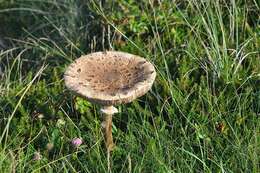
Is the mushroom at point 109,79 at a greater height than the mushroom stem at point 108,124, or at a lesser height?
greater

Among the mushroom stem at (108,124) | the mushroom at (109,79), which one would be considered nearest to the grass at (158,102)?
the mushroom stem at (108,124)

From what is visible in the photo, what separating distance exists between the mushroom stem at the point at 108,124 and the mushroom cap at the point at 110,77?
0.60ft

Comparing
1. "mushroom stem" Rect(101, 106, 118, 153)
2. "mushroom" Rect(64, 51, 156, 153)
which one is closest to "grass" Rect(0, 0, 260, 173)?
"mushroom stem" Rect(101, 106, 118, 153)

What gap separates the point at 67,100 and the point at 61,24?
Result: 3.85 ft

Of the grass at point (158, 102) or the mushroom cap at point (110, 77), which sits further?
the grass at point (158, 102)

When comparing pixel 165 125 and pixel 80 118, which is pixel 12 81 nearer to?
pixel 80 118

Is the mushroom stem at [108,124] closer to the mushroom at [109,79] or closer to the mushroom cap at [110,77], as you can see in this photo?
the mushroom at [109,79]

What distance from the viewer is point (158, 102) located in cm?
379

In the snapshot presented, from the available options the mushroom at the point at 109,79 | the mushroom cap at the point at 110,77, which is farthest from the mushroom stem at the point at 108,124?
the mushroom cap at the point at 110,77

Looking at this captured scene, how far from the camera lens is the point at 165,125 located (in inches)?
147

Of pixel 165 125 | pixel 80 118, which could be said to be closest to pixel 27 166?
pixel 80 118

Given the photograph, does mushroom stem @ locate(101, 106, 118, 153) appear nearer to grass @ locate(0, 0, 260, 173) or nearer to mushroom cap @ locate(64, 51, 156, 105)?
grass @ locate(0, 0, 260, 173)

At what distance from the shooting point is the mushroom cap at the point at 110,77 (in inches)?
128

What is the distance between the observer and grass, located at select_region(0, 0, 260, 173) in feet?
11.4
